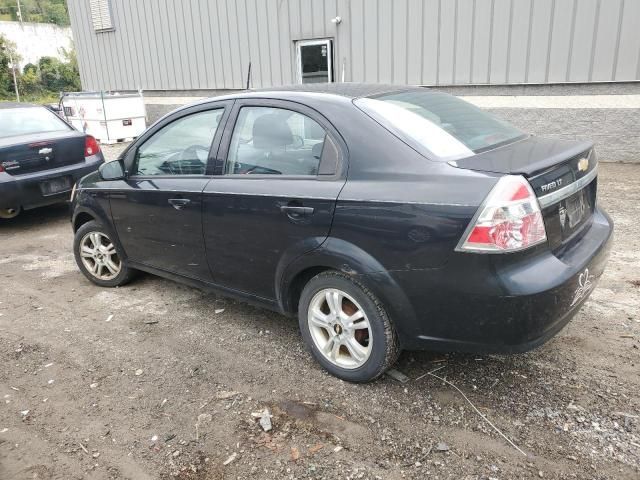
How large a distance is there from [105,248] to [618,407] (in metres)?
3.99

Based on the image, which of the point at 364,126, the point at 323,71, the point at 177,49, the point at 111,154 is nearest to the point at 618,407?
the point at 364,126

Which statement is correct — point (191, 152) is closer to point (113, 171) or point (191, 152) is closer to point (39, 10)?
point (113, 171)

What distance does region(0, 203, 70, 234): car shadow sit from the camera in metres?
7.08

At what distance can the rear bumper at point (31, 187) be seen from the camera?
6.26 meters

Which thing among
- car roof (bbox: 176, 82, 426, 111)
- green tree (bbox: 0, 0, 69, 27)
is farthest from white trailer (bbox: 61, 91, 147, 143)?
green tree (bbox: 0, 0, 69, 27)

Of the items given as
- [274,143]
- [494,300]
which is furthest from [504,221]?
[274,143]

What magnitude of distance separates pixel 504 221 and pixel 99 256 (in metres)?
3.64

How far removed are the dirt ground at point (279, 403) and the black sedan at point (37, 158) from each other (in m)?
2.63

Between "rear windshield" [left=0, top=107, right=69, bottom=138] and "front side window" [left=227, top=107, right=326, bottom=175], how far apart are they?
4.63 m

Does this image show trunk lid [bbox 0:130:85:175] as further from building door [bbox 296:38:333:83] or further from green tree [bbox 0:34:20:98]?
green tree [bbox 0:34:20:98]

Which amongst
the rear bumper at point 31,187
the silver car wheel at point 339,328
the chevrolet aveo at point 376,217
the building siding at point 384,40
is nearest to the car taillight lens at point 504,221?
the chevrolet aveo at point 376,217

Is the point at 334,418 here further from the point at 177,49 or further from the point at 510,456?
the point at 177,49

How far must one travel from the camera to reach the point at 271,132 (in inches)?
132

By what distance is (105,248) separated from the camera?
468 centimetres
